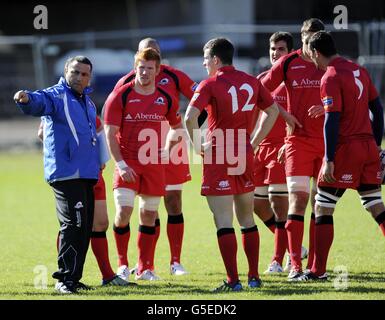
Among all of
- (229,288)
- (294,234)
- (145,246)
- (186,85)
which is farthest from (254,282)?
(186,85)

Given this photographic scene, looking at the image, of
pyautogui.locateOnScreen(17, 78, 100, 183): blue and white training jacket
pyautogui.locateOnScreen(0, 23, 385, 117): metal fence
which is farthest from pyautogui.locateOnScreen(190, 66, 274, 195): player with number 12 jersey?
pyautogui.locateOnScreen(0, 23, 385, 117): metal fence

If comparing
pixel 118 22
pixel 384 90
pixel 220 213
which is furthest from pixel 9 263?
pixel 118 22

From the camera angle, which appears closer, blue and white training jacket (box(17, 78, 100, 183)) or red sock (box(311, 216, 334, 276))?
blue and white training jacket (box(17, 78, 100, 183))

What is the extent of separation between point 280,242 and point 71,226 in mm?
2532

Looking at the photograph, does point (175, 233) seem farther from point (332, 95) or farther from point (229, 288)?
point (332, 95)

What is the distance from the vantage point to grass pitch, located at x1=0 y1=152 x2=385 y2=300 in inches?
292

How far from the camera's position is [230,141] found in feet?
24.8

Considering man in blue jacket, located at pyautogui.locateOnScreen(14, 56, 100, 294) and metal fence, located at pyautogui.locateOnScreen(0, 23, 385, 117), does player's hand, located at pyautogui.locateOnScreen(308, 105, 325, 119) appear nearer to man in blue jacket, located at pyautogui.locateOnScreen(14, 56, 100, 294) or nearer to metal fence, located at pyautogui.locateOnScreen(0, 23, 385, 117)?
man in blue jacket, located at pyautogui.locateOnScreen(14, 56, 100, 294)

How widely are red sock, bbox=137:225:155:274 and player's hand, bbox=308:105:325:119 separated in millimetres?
1987

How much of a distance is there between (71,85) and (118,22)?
31365 mm

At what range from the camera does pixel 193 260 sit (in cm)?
974

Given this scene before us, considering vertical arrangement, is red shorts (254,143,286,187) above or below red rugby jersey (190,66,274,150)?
below

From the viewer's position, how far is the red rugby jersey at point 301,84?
8.53m
